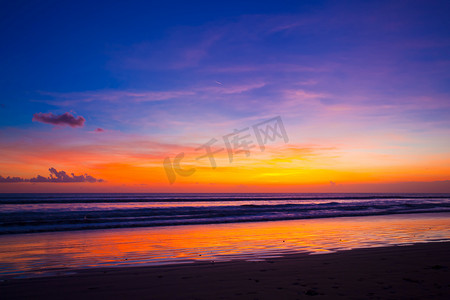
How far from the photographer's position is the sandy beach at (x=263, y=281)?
5.51 m

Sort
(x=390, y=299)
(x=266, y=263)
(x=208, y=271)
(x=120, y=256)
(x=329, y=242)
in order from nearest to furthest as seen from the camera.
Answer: (x=390, y=299) → (x=208, y=271) → (x=266, y=263) → (x=120, y=256) → (x=329, y=242)

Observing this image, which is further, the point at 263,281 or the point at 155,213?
the point at 155,213

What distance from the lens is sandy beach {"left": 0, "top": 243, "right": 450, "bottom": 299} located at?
5.51 m

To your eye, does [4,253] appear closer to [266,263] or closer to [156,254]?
[156,254]

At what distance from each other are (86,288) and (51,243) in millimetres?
7030

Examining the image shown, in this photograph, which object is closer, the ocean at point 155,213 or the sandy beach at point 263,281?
the sandy beach at point 263,281

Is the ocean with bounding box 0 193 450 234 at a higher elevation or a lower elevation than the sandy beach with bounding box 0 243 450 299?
lower

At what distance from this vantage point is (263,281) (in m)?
6.31

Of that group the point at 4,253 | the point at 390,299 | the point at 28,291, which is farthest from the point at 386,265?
the point at 4,253

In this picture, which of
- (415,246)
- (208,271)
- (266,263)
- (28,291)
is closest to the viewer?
(28,291)

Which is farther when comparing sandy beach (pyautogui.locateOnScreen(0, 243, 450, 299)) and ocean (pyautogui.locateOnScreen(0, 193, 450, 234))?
ocean (pyautogui.locateOnScreen(0, 193, 450, 234))

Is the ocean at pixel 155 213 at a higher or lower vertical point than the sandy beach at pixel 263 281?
lower

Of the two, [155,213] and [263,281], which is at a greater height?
[263,281]

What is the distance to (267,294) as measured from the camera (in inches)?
214
